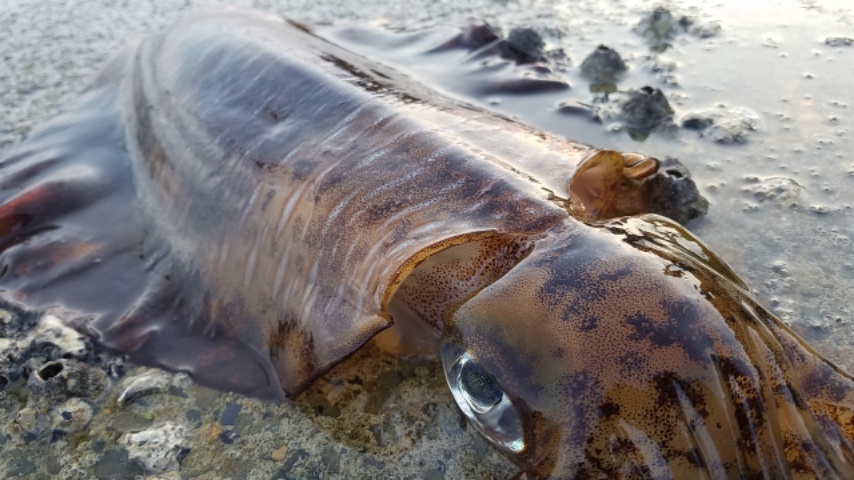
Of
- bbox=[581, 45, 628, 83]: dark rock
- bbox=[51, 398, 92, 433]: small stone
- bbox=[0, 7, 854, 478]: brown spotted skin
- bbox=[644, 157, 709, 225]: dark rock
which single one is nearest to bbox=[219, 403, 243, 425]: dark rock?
bbox=[0, 7, 854, 478]: brown spotted skin

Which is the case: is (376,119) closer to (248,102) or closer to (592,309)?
(248,102)

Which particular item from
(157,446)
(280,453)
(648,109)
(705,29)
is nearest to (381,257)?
(280,453)

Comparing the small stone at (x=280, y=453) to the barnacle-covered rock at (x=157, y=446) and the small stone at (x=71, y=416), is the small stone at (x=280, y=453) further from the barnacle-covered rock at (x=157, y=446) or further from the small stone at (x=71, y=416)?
the small stone at (x=71, y=416)

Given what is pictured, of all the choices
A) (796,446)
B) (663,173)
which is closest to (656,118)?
(663,173)

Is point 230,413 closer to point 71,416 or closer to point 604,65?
point 71,416

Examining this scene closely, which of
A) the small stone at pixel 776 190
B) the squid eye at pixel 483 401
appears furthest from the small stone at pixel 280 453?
the small stone at pixel 776 190

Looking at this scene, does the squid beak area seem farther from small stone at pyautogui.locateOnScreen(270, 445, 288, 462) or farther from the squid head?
small stone at pyautogui.locateOnScreen(270, 445, 288, 462)
